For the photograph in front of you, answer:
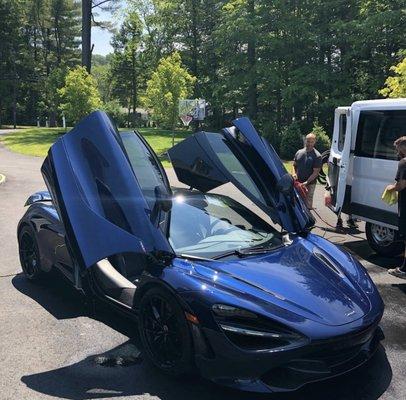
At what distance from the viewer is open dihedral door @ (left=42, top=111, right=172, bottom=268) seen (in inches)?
141

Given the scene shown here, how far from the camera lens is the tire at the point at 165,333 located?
3389 mm

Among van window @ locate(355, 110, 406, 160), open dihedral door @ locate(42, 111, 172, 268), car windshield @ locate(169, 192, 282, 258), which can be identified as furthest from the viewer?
van window @ locate(355, 110, 406, 160)

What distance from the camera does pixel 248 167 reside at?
4.66m

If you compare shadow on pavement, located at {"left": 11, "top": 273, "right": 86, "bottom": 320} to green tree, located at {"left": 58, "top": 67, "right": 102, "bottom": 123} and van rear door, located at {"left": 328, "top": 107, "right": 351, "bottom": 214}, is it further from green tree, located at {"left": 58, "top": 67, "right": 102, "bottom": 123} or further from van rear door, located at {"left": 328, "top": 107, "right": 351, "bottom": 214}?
green tree, located at {"left": 58, "top": 67, "right": 102, "bottom": 123}

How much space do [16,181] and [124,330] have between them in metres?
10.6

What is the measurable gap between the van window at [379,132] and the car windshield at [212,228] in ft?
9.83

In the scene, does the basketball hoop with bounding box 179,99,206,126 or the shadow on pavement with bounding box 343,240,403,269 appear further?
the basketball hoop with bounding box 179,99,206,126

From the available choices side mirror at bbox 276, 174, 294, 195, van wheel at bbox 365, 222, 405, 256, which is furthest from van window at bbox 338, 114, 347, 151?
side mirror at bbox 276, 174, 294, 195

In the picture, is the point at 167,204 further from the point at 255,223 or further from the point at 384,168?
the point at 384,168

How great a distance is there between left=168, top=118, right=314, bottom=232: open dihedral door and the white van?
8.76 ft

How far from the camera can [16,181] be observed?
13812 mm

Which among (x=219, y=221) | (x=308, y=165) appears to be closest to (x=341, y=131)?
(x=308, y=165)

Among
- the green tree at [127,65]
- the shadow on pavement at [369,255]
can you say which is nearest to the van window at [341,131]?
the shadow on pavement at [369,255]

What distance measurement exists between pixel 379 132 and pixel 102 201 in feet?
15.2
